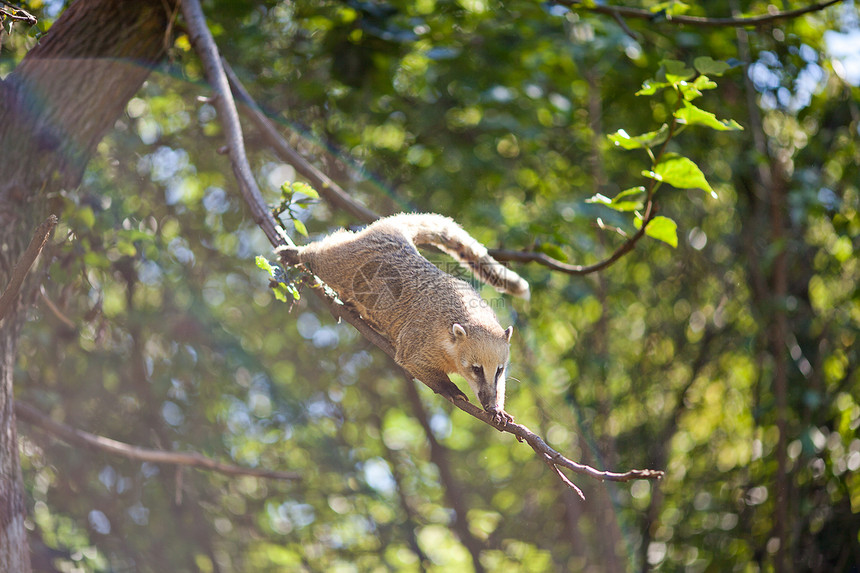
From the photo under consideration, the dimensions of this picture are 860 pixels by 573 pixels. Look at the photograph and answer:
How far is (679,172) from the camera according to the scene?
349cm

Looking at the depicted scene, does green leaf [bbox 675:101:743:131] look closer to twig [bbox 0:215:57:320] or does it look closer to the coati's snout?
the coati's snout

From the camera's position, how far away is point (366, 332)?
3488 millimetres

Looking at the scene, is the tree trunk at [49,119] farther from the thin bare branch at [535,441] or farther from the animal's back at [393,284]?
the thin bare branch at [535,441]

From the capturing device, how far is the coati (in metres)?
3.99

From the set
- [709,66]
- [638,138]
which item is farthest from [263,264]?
[709,66]

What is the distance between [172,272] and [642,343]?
530cm

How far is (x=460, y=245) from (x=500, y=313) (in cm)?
141

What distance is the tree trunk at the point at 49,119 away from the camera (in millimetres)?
3602

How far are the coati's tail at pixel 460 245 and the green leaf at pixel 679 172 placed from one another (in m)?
1.33

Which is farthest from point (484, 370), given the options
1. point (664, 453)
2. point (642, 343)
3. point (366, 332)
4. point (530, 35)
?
point (642, 343)

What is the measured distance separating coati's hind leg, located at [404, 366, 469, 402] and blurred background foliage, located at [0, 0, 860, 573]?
71.5 inches

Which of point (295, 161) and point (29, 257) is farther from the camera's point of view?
point (295, 161)

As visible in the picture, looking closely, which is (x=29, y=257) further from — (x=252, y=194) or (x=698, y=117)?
(x=698, y=117)

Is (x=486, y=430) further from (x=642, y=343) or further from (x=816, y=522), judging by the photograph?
(x=816, y=522)
